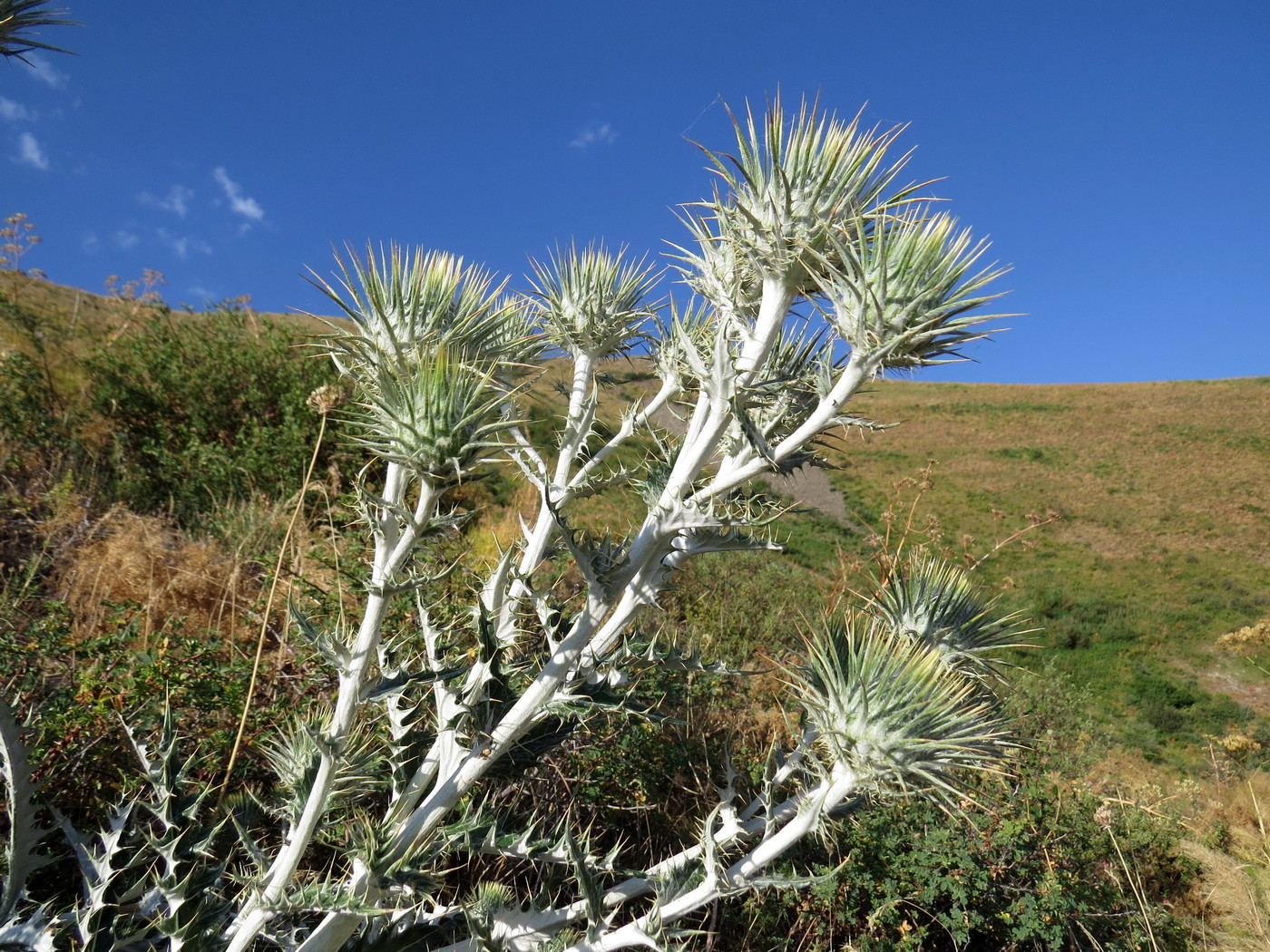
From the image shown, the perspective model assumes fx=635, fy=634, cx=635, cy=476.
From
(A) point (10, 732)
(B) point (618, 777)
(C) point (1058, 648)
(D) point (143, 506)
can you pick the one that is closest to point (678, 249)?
(A) point (10, 732)

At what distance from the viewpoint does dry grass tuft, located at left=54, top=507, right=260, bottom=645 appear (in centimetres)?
455

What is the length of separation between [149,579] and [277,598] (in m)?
0.89

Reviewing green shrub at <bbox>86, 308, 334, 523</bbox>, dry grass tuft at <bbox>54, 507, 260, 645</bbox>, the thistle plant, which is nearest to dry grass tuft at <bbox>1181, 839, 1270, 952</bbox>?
the thistle plant

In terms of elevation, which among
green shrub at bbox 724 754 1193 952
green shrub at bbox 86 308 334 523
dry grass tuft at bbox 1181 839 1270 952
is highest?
green shrub at bbox 86 308 334 523

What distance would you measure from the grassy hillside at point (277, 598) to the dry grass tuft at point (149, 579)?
0.02m

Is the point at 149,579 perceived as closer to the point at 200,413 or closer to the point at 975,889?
the point at 200,413

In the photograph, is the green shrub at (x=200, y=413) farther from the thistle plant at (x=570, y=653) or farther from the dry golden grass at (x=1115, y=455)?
the dry golden grass at (x=1115, y=455)

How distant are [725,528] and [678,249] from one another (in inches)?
47.5

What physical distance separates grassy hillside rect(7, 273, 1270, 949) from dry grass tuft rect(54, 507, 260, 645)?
0.07 feet

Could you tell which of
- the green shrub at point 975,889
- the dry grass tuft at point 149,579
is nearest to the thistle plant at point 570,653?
the green shrub at point 975,889

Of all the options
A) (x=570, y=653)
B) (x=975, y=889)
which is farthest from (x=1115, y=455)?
(x=570, y=653)

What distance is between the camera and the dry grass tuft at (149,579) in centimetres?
455

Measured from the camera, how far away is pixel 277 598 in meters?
4.93

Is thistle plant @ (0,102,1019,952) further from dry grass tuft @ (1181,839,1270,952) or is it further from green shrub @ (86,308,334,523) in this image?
green shrub @ (86,308,334,523)
